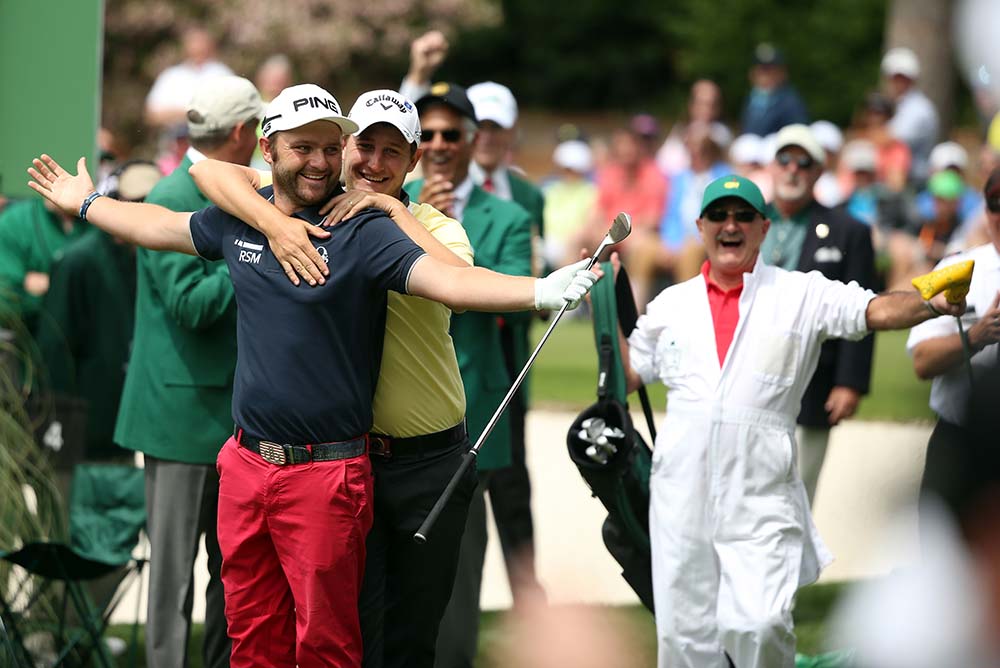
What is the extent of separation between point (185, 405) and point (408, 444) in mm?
1371

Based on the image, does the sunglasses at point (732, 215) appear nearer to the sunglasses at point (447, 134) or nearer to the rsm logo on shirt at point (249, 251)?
the sunglasses at point (447, 134)

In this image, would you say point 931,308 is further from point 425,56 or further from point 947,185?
point 947,185

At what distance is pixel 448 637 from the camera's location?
629 cm

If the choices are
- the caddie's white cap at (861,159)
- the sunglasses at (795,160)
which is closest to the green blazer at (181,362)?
the sunglasses at (795,160)

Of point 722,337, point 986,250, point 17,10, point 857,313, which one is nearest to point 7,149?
point 17,10

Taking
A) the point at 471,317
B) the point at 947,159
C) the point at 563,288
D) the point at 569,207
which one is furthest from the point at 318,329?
the point at 569,207

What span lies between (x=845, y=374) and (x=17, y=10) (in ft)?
12.9

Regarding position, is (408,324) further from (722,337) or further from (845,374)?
(845,374)

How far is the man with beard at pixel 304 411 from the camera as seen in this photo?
15.3 feet

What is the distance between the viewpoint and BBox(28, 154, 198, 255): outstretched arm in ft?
16.6

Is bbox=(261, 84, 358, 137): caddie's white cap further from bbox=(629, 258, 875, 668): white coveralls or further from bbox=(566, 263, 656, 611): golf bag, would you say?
bbox=(629, 258, 875, 668): white coveralls

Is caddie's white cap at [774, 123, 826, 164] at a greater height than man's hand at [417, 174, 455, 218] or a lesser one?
greater

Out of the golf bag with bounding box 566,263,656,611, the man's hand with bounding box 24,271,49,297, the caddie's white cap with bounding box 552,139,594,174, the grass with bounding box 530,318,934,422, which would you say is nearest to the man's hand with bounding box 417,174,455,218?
the golf bag with bounding box 566,263,656,611

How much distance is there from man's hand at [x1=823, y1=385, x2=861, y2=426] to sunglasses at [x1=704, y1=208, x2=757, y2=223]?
170 cm
